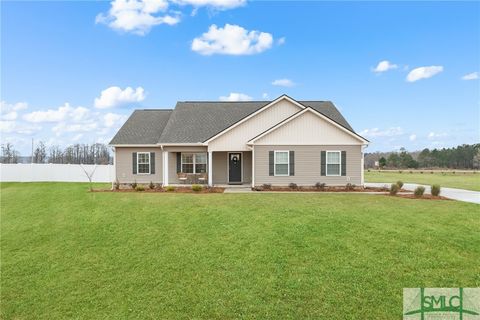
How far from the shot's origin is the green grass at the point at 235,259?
18.8 ft

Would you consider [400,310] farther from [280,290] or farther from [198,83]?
[198,83]

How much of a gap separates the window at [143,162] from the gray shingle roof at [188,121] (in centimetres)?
87

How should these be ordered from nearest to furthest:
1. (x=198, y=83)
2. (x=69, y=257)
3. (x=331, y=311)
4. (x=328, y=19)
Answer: (x=331, y=311) < (x=69, y=257) < (x=328, y=19) < (x=198, y=83)

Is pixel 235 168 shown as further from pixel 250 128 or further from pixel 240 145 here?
pixel 250 128

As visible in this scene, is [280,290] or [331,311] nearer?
[331,311]

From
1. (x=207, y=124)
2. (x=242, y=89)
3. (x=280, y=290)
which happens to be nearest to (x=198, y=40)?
(x=207, y=124)

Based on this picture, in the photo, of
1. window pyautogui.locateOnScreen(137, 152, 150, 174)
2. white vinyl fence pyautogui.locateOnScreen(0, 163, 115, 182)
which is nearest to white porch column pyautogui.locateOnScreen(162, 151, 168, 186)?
window pyautogui.locateOnScreen(137, 152, 150, 174)

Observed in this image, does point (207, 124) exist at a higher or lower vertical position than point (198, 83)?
lower

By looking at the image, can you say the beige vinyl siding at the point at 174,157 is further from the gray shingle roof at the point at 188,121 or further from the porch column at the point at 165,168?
the gray shingle roof at the point at 188,121

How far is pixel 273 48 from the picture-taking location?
23.6 metres

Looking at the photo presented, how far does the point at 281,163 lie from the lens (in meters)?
17.7

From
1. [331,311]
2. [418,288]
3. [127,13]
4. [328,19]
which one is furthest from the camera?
[328,19]

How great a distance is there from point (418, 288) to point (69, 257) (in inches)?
331

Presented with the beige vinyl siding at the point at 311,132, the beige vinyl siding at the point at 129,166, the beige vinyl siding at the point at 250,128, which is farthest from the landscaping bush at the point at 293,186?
the beige vinyl siding at the point at 129,166
